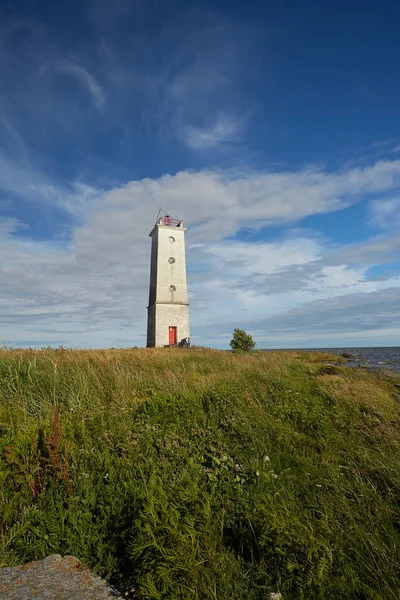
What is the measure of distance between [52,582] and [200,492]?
5.46 ft

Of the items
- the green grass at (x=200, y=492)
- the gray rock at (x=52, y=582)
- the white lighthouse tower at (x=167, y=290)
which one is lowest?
the gray rock at (x=52, y=582)

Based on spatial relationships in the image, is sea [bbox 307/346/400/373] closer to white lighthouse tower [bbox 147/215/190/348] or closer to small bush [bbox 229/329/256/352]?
small bush [bbox 229/329/256/352]

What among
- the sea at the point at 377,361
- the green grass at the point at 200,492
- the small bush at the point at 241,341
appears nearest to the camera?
the green grass at the point at 200,492

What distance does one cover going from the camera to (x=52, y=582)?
2.60m

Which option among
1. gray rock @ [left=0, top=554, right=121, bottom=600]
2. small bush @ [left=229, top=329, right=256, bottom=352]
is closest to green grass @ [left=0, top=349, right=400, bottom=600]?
gray rock @ [left=0, top=554, right=121, bottom=600]

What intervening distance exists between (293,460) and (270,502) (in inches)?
66.3

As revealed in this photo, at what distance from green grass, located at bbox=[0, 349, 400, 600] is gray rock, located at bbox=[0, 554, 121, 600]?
218 mm

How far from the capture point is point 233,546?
3.11 meters

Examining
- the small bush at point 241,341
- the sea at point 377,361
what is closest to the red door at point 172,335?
the small bush at point 241,341

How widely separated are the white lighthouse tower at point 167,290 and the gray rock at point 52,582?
27.3 meters

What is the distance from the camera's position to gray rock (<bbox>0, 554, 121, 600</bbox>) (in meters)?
2.47

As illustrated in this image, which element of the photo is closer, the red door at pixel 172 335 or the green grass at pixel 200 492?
the green grass at pixel 200 492

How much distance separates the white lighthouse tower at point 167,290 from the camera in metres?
30.8

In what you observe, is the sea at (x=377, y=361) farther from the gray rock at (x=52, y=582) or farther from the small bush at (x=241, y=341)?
the gray rock at (x=52, y=582)
